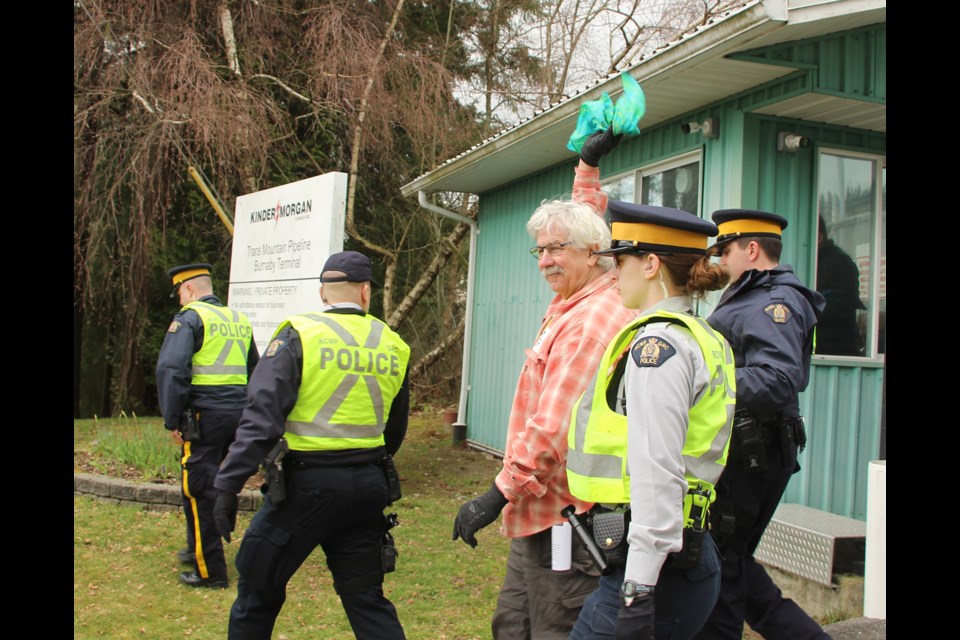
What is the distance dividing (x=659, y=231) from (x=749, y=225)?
1.62 metres

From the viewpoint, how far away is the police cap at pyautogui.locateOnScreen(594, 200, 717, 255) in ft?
8.50

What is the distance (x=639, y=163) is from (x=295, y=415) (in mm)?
4667

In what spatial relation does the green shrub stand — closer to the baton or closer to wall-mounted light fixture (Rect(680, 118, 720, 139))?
wall-mounted light fixture (Rect(680, 118, 720, 139))

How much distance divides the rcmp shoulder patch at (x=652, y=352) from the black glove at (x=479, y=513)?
2.74 feet

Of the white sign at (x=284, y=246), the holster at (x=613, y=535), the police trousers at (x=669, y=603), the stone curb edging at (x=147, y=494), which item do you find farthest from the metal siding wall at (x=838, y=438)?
the stone curb edging at (x=147, y=494)

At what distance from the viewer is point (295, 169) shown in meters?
13.6

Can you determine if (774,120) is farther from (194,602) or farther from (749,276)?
(194,602)

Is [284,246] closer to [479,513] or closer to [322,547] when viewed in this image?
[322,547]

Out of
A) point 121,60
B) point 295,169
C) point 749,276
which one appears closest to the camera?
point 749,276

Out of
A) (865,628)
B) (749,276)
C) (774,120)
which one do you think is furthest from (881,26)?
(865,628)

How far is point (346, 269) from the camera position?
4.22 m

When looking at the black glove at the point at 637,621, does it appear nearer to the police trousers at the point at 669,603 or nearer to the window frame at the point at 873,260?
the police trousers at the point at 669,603

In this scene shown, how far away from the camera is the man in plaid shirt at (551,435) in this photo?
2885 mm
